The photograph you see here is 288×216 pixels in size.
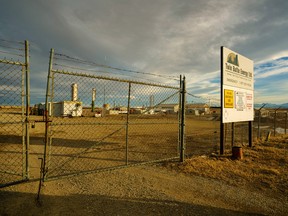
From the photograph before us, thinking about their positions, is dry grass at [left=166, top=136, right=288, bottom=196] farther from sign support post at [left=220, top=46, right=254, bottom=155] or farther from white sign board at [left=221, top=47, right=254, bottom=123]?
white sign board at [left=221, top=47, right=254, bottom=123]

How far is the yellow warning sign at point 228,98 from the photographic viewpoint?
8.14 meters

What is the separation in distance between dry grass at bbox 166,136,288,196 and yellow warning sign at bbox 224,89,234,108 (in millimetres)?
2166

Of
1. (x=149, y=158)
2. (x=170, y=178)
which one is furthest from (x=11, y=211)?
(x=149, y=158)

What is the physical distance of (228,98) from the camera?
27.5ft

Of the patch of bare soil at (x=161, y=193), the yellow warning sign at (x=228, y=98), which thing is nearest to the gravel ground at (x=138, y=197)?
the patch of bare soil at (x=161, y=193)

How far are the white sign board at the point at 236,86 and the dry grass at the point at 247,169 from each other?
1740mm

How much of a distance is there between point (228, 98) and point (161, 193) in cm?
558

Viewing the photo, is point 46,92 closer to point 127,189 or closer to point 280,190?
point 127,189

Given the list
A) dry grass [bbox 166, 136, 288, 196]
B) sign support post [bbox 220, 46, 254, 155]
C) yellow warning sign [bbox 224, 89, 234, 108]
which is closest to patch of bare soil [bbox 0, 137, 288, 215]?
dry grass [bbox 166, 136, 288, 196]

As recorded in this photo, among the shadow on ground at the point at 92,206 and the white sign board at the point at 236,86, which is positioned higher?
the white sign board at the point at 236,86

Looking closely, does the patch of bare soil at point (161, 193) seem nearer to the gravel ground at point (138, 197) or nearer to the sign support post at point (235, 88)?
the gravel ground at point (138, 197)

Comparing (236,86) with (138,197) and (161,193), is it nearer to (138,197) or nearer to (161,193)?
(161,193)

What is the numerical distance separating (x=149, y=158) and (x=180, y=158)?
137 centimetres

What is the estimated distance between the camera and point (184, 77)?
6895mm
